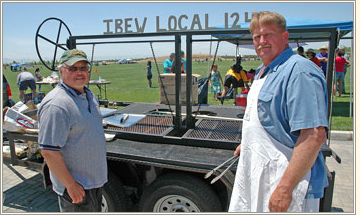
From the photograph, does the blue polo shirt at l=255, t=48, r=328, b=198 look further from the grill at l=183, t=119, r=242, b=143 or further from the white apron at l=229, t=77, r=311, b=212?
the grill at l=183, t=119, r=242, b=143

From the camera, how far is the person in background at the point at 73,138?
1807mm

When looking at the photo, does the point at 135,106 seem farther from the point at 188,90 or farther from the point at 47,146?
the point at 47,146

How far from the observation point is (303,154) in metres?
1.37

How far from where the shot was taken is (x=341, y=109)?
29.1 feet

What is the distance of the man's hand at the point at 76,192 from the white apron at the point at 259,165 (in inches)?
44.8

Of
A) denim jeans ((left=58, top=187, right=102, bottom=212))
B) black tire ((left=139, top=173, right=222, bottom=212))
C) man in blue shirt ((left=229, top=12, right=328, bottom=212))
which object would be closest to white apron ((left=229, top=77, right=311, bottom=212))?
man in blue shirt ((left=229, top=12, right=328, bottom=212))

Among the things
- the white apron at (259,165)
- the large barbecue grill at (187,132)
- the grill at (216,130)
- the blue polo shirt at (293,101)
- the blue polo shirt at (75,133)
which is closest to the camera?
the blue polo shirt at (293,101)

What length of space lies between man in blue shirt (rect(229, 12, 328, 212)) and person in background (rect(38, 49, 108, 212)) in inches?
43.1

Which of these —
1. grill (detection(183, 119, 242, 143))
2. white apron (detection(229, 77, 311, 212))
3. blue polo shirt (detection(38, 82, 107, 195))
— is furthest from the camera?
grill (detection(183, 119, 242, 143))

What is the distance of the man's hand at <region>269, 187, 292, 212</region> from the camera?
4.70 ft

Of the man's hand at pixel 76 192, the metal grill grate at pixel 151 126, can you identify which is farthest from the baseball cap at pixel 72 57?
the metal grill grate at pixel 151 126

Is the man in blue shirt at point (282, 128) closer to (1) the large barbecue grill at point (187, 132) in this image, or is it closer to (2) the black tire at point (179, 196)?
(2) the black tire at point (179, 196)

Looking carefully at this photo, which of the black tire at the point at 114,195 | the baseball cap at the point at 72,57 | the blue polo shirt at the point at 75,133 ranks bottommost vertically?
the black tire at the point at 114,195

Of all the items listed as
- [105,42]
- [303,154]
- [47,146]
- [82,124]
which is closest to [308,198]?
[303,154]
